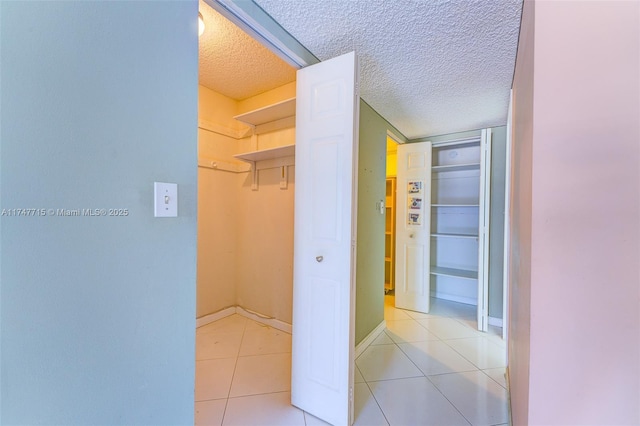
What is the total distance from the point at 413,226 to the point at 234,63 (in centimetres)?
261

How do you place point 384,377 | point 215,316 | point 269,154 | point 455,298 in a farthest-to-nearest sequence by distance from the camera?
point 455,298
point 215,316
point 269,154
point 384,377

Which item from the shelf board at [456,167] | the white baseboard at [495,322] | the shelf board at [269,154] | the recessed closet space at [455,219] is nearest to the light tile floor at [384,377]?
the white baseboard at [495,322]

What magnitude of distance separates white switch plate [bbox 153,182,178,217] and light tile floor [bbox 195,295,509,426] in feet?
4.26

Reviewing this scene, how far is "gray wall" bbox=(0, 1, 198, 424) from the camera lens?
0.64 metres

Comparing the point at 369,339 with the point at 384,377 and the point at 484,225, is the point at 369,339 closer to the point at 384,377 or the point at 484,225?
the point at 384,377

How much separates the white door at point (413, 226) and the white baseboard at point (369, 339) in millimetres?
647

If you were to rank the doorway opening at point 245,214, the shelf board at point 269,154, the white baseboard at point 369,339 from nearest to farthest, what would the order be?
the doorway opening at point 245,214
the white baseboard at point 369,339
the shelf board at point 269,154

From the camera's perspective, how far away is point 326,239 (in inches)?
57.6

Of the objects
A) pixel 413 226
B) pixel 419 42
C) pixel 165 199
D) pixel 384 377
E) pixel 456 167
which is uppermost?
pixel 419 42

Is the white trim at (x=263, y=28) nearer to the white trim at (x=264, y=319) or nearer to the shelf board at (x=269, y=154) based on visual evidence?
the shelf board at (x=269, y=154)

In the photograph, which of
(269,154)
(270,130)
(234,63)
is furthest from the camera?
(270,130)

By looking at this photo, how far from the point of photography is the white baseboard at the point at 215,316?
2.59m

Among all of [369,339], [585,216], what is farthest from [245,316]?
[585,216]

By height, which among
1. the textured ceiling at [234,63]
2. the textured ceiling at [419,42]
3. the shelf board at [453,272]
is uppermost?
the textured ceiling at [234,63]
